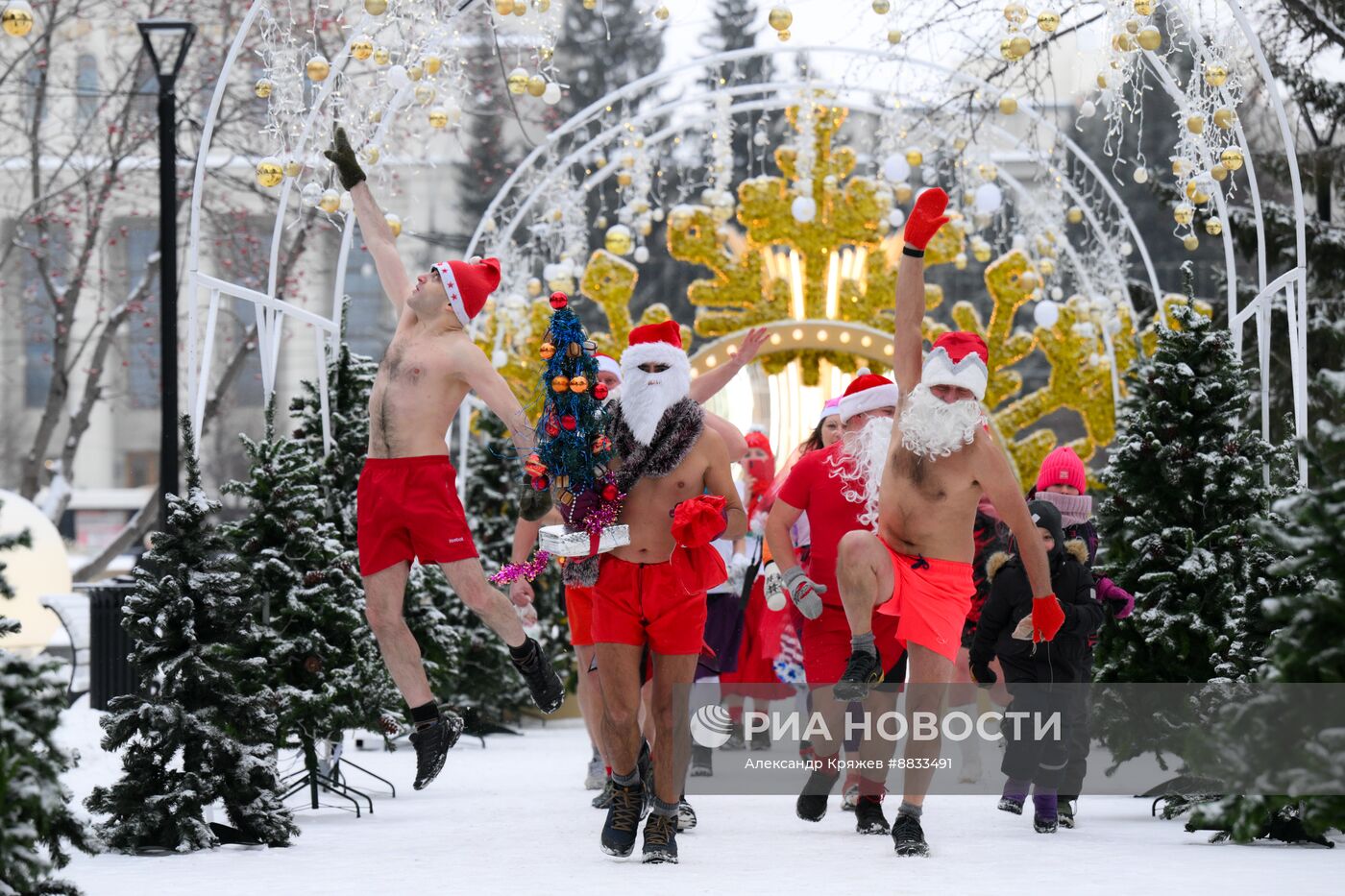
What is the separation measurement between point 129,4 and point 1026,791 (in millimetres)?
15170

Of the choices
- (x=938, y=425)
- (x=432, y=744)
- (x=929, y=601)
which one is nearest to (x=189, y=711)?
(x=432, y=744)

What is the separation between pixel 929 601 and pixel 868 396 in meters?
1.59

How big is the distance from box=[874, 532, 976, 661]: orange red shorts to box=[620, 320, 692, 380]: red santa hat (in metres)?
1.17

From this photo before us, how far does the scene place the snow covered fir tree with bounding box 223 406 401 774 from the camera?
891cm

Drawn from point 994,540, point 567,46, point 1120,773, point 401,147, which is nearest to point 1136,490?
point 994,540

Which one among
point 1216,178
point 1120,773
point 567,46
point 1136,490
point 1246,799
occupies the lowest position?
point 1120,773

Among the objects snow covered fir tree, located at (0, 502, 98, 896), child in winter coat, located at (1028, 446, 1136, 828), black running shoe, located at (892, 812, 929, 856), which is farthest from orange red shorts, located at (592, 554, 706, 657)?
child in winter coat, located at (1028, 446, 1136, 828)

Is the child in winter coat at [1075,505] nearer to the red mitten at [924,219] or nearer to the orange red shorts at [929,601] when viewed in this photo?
the orange red shorts at [929,601]

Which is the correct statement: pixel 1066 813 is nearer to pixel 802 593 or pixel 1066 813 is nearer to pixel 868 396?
pixel 802 593

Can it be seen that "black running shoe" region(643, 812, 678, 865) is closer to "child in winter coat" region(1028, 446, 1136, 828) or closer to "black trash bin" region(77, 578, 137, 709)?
"child in winter coat" region(1028, 446, 1136, 828)

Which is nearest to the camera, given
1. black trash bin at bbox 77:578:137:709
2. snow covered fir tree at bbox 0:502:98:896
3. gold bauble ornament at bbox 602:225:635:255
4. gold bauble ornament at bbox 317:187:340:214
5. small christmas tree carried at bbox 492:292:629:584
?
snow covered fir tree at bbox 0:502:98:896

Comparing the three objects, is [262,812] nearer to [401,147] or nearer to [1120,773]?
[1120,773]

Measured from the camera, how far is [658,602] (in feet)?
23.9

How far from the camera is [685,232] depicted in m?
16.9
